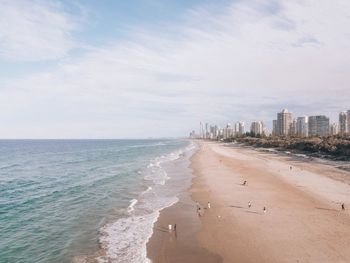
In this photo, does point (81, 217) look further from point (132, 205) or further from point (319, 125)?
point (319, 125)

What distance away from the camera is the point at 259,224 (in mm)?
23828

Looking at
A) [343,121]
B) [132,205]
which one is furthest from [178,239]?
[343,121]

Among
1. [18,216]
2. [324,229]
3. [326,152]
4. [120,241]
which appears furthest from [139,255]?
[326,152]

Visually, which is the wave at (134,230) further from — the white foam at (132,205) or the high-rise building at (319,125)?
the high-rise building at (319,125)

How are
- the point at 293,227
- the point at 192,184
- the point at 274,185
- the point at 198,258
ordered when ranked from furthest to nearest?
the point at 192,184 < the point at 274,185 < the point at 293,227 < the point at 198,258

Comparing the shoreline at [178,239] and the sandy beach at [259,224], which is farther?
the sandy beach at [259,224]

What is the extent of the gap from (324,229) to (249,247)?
5.53m

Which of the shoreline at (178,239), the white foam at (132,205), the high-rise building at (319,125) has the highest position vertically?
the high-rise building at (319,125)

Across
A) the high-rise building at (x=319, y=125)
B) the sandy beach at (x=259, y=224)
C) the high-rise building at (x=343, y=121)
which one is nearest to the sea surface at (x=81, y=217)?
the sandy beach at (x=259, y=224)

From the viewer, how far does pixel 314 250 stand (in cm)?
1861

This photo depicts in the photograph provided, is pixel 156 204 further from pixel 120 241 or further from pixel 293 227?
pixel 293 227

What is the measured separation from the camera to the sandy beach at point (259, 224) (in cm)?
1867

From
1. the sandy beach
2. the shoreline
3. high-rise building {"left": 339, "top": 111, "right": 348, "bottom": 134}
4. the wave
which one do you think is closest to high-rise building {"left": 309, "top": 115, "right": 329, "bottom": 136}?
high-rise building {"left": 339, "top": 111, "right": 348, "bottom": 134}

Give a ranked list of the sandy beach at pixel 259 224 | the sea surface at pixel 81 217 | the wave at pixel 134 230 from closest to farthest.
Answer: the sandy beach at pixel 259 224
the wave at pixel 134 230
the sea surface at pixel 81 217
